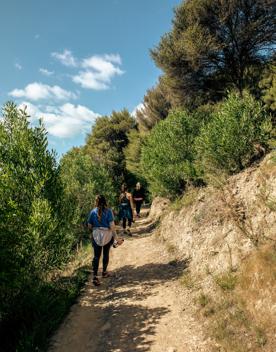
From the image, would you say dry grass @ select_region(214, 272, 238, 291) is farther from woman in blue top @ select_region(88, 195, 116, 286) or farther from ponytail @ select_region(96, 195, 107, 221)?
ponytail @ select_region(96, 195, 107, 221)

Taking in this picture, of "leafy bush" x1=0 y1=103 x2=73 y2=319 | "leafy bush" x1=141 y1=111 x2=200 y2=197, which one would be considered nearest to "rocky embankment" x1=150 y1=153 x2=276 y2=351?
"leafy bush" x1=141 y1=111 x2=200 y2=197

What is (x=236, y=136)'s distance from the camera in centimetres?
1046

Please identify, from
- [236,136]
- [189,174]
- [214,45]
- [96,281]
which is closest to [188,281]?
[96,281]

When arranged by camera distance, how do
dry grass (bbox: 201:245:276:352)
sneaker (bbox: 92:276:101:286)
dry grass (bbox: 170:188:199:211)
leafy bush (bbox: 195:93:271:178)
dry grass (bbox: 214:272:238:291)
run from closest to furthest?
dry grass (bbox: 201:245:276:352) → dry grass (bbox: 214:272:238:291) → sneaker (bbox: 92:276:101:286) → leafy bush (bbox: 195:93:271:178) → dry grass (bbox: 170:188:199:211)

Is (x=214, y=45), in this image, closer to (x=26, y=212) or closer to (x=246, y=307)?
(x=26, y=212)

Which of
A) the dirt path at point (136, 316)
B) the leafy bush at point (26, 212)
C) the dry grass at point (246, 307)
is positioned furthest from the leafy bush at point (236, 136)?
the leafy bush at point (26, 212)

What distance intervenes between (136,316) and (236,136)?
727 centimetres

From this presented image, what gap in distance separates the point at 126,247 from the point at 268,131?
26.2 feet

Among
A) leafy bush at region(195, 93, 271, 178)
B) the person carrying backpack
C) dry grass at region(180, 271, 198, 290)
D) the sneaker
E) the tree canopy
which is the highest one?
the tree canopy

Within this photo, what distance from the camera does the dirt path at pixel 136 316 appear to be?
5.53 metres

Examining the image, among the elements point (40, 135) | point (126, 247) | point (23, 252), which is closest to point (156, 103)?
point (126, 247)

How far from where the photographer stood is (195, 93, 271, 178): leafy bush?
1045 centimetres

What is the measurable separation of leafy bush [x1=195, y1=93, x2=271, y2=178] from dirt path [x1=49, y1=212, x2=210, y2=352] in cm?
440

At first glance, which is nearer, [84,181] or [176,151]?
[176,151]
